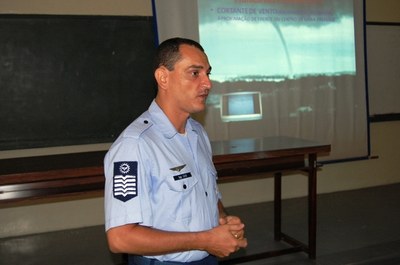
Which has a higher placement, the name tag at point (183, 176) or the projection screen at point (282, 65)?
the projection screen at point (282, 65)

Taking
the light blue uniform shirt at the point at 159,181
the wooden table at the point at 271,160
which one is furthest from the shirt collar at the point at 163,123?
the wooden table at the point at 271,160

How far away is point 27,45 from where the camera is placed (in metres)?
3.34

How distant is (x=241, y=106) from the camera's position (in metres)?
3.98

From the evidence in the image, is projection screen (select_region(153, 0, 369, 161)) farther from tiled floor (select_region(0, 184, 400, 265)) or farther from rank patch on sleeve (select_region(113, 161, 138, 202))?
rank patch on sleeve (select_region(113, 161, 138, 202))

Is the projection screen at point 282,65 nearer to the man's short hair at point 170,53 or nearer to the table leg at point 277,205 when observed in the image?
the table leg at point 277,205

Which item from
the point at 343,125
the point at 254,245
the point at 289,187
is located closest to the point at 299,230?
the point at 254,245

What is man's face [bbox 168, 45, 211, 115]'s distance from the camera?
51.9 inches

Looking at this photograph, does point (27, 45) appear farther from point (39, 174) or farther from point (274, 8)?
point (274, 8)

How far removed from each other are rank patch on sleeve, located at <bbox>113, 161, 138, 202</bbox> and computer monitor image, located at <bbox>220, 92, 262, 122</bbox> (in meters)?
2.79

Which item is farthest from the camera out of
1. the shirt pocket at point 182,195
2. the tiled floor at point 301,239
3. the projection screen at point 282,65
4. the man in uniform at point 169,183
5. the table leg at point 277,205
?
the projection screen at point 282,65

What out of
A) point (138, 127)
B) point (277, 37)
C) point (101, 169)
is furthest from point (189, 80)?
point (277, 37)

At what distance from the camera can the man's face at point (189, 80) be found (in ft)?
4.33

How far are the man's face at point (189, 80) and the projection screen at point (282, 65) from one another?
2.39 metres

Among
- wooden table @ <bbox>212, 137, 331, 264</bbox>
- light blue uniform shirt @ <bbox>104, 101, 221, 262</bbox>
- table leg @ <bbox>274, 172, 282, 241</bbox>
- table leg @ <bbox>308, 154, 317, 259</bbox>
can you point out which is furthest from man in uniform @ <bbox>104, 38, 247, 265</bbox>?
table leg @ <bbox>274, 172, 282, 241</bbox>
